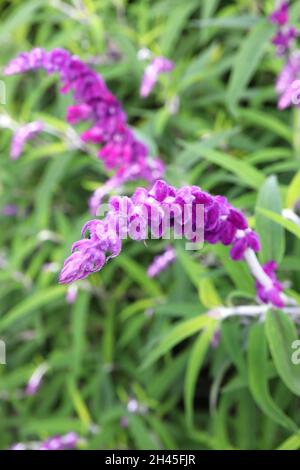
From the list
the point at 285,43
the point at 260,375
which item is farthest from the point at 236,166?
the point at 260,375

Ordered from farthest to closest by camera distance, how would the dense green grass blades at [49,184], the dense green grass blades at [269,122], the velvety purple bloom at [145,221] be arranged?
1. the dense green grass blades at [49,184]
2. the dense green grass blades at [269,122]
3. the velvety purple bloom at [145,221]

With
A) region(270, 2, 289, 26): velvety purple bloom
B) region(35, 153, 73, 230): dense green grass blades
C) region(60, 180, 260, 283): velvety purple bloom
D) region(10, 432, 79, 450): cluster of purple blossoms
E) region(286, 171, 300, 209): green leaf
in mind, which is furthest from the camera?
region(35, 153, 73, 230): dense green grass blades

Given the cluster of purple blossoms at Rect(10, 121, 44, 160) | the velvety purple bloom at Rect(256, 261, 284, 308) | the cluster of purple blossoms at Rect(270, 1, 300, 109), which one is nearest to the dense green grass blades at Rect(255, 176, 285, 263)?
the velvety purple bloom at Rect(256, 261, 284, 308)

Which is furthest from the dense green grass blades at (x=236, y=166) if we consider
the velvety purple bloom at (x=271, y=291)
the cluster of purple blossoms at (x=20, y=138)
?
the cluster of purple blossoms at (x=20, y=138)

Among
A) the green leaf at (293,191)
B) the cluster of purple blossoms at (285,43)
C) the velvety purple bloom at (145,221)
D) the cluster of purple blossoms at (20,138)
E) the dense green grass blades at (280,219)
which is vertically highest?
the cluster of purple blossoms at (20,138)

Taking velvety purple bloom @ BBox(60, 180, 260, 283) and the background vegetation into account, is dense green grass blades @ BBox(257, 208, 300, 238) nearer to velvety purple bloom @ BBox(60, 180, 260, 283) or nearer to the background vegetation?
velvety purple bloom @ BBox(60, 180, 260, 283)

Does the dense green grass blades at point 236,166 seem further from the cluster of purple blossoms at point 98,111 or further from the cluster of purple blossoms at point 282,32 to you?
the cluster of purple blossoms at point 282,32

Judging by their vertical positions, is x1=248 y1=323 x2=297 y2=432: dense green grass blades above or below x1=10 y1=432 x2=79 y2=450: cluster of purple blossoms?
below

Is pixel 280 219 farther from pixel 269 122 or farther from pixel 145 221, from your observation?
pixel 269 122
